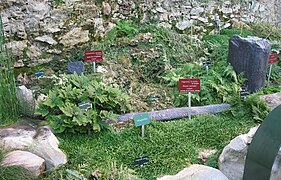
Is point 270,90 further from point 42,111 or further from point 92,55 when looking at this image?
point 42,111

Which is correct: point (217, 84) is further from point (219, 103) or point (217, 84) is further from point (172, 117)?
point (172, 117)

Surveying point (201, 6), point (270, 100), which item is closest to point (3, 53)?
point (270, 100)

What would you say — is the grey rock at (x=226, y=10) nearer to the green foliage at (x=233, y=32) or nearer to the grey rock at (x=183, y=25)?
the green foliage at (x=233, y=32)

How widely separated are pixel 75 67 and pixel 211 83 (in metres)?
1.89

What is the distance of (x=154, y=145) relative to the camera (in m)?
3.20

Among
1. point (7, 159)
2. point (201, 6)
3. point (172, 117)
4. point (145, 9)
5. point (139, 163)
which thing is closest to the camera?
point (7, 159)

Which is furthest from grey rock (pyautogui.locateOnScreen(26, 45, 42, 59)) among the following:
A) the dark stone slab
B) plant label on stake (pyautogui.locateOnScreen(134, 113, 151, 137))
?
the dark stone slab

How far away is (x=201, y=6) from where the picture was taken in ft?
19.7

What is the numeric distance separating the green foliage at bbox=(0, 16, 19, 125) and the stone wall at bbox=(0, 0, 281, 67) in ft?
3.26

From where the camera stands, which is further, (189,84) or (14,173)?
(189,84)

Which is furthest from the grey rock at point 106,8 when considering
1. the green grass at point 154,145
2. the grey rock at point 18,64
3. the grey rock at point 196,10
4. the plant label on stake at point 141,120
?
the plant label on stake at point 141,120

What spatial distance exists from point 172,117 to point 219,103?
2.76ft

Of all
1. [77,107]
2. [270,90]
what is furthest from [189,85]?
[270,90]

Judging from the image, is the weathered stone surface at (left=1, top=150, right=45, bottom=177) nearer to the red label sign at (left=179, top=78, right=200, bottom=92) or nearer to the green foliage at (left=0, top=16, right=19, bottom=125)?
the green foliage at (left=0, top=16, right=19, bottom=125)
